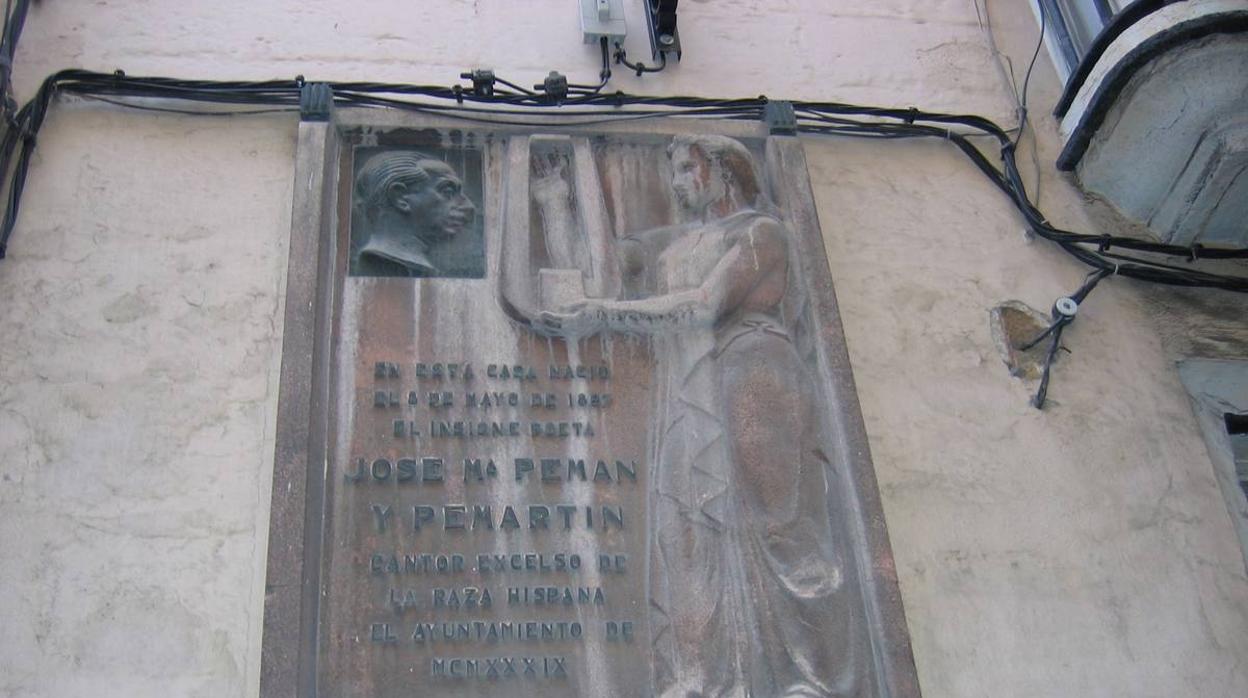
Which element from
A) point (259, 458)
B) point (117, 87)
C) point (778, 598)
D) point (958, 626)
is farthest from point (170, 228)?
point (958, 626)

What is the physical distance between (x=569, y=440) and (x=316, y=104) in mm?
1700

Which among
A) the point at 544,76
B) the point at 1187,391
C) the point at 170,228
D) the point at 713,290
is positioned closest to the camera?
the point at 713,290

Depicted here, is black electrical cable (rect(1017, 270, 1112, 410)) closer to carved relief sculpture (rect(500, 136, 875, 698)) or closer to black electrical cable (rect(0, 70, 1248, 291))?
black electrical cable (rect(0, 70, 1248, 291))

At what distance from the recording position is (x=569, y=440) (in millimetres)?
4668

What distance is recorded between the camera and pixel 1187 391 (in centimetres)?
559

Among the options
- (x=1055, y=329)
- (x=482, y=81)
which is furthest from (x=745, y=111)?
(x=1055, y=329)

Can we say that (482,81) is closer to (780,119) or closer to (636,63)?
(636,63)

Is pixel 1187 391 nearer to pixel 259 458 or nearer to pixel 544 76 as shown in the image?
pixel 544 76

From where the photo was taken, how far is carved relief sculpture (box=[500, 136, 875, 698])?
4.33 m

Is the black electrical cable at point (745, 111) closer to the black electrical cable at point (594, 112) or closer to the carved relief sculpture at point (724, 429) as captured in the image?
the black electrical cable at point (594, 112)

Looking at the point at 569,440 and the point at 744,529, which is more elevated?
the point at 569,440

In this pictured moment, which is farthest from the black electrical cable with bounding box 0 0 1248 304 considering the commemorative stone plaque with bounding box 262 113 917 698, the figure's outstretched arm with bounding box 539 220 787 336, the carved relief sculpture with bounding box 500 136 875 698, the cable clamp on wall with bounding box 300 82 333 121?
the figure's outstretched arm with bounding box 539 220 787 336

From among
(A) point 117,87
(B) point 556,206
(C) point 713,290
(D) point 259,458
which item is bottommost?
(D) point 259,458

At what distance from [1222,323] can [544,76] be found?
310cm
